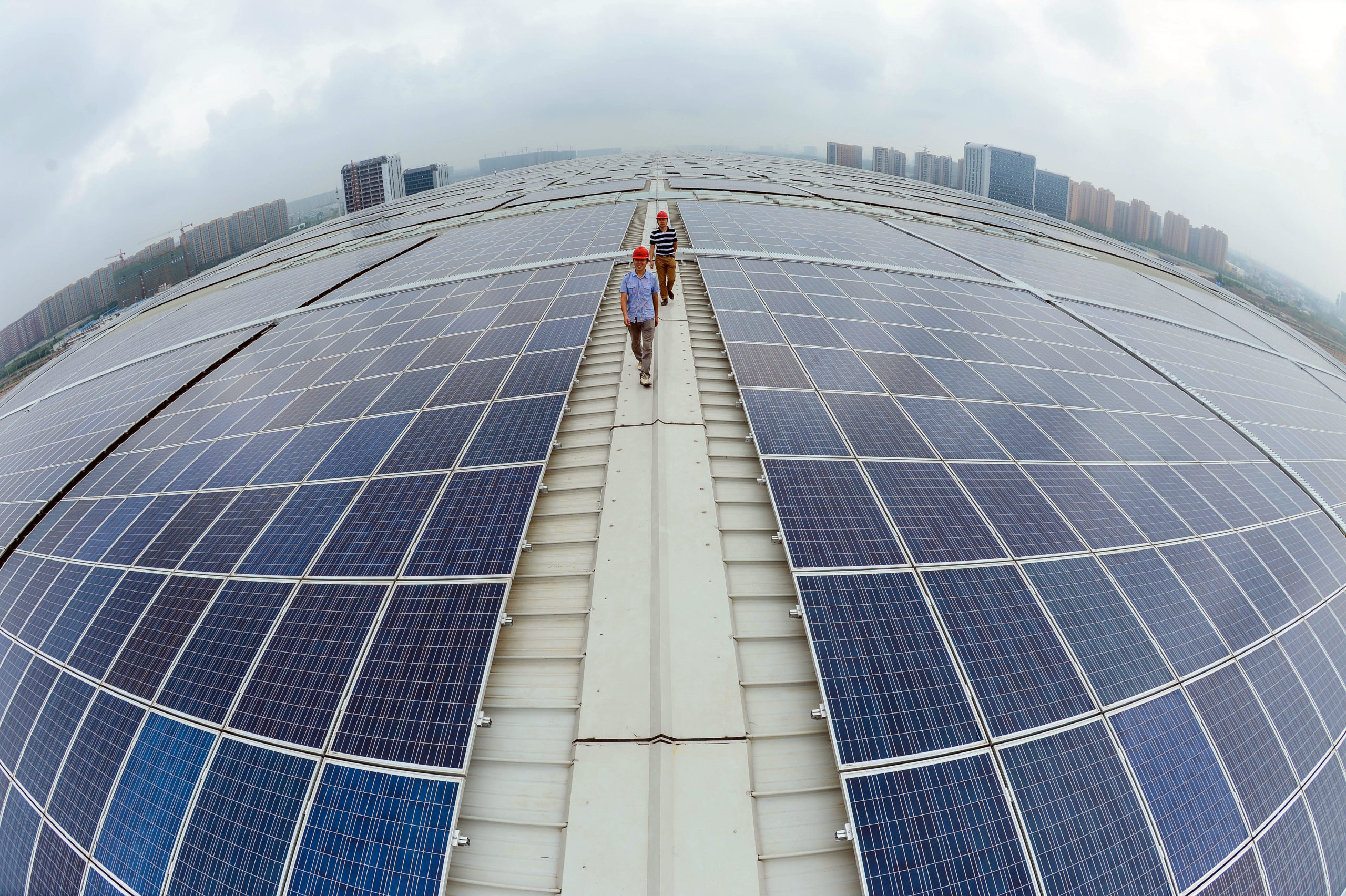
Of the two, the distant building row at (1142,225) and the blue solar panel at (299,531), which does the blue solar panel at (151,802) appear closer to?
the blue solar panel at (299,531)

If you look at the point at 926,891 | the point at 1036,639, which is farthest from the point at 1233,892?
the point at 926,891

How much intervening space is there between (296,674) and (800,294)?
11.1m

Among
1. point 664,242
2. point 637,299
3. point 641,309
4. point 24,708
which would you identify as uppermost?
point 664,242

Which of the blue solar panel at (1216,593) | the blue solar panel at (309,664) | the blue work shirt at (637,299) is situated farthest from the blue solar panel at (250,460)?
the blue solar panel at (1216,593)

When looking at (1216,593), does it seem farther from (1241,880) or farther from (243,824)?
(243,824)

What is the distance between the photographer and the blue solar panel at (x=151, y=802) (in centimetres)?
402

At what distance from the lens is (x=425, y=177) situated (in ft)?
392

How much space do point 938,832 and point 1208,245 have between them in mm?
144296

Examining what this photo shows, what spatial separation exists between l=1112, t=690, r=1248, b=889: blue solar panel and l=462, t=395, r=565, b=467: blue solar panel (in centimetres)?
708

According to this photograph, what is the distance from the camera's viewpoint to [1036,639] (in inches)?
187

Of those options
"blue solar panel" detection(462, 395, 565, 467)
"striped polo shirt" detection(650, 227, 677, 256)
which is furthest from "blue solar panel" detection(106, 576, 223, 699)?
"striped polo shirt" detection(650, 227, 677, 256)

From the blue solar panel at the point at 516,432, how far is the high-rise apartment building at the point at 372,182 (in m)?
135

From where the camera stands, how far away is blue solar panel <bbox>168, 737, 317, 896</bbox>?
369 cm

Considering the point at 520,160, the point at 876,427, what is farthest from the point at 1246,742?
the point at 520,160
